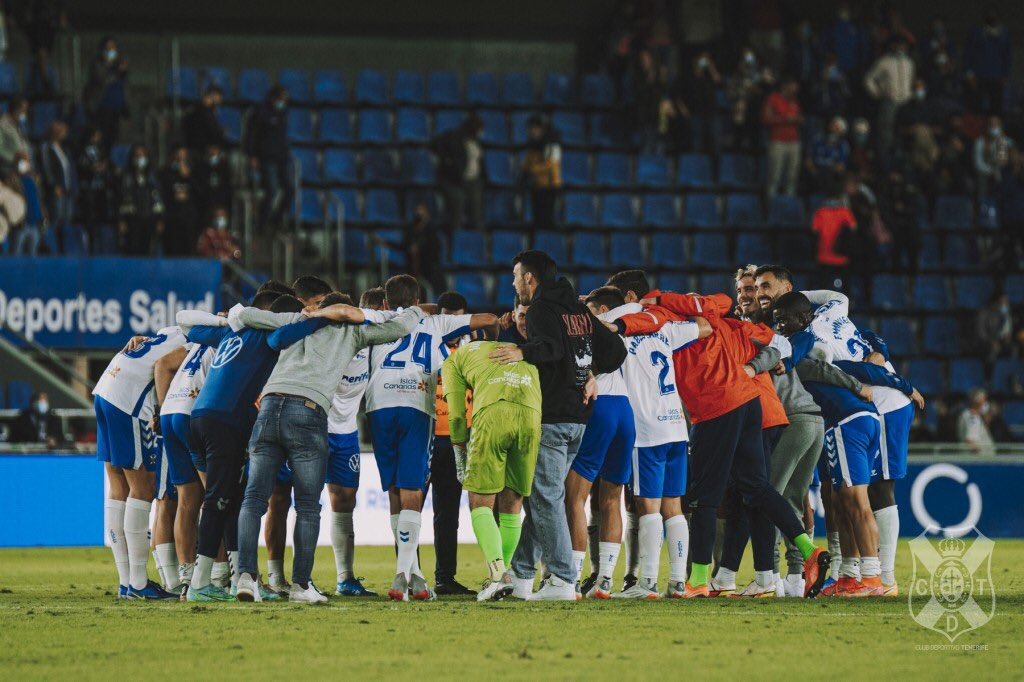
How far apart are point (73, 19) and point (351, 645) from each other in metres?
21.7

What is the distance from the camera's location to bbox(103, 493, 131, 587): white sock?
35.6 ft

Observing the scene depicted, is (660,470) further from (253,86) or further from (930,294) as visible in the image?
(253,86)

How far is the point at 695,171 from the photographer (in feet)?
83.9

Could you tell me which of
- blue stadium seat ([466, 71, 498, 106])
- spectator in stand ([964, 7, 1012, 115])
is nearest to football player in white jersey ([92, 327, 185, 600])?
blue stadium seat ([466, 71, 498, 106])

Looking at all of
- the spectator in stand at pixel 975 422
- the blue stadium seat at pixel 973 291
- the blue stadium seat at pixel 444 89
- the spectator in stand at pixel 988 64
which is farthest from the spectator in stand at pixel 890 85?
the blue stadium seat at pixel 444 89

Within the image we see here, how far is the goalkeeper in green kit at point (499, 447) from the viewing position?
31.9ft

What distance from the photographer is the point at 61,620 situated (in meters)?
9.16

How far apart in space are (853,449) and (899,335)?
44.0 ft

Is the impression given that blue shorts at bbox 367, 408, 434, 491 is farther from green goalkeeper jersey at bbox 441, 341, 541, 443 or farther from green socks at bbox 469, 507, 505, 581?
green socks at bbox 469, 507, 505, 581

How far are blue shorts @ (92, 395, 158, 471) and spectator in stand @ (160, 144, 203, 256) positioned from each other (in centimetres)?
1083

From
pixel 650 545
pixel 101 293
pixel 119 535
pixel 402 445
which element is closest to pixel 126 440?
pixel 119 535

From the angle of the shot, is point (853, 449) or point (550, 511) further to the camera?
point (853, 449)

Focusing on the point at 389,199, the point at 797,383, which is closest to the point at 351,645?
the point at 797,383

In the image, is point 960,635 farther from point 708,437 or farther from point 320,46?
point 320,46
